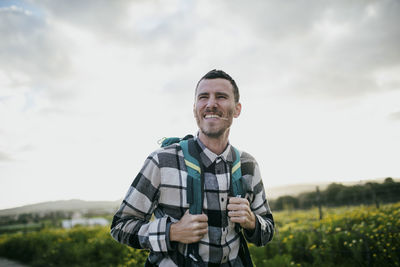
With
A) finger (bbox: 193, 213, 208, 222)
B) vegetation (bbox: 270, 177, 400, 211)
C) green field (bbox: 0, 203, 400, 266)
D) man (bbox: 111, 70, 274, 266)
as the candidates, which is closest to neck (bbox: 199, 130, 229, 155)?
man (bbox: 111, 70, 274, 266)

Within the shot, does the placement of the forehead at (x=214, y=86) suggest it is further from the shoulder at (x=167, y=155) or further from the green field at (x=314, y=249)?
the green field at (x=314, y=249)

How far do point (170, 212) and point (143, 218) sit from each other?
0.19 metres

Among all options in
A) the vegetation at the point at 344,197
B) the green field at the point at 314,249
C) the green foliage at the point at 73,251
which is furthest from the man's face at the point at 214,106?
the vegetation at the point at 344,197

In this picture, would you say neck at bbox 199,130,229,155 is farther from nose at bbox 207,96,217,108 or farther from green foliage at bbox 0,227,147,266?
green foliage at bbox 0,227,147,266

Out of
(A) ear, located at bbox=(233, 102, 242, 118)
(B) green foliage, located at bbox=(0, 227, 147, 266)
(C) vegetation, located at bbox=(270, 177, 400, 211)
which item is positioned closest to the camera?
(A) ear, located at bbox=(233, 102, 242, 118)

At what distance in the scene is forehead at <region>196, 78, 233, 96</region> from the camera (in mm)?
1717

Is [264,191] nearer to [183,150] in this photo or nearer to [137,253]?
[183,150]

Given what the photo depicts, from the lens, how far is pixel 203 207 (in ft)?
4.91

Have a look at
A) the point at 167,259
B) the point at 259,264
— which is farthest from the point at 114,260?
the point at 167,259

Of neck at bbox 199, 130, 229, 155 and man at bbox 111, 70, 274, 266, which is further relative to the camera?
neck at bbox 199, 130, 229, 155

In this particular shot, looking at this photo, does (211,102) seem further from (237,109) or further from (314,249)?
(314,249)

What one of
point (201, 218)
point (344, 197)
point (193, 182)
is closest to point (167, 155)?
point (193, 182)

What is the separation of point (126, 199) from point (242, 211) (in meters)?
0.73

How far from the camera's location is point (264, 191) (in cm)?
187
